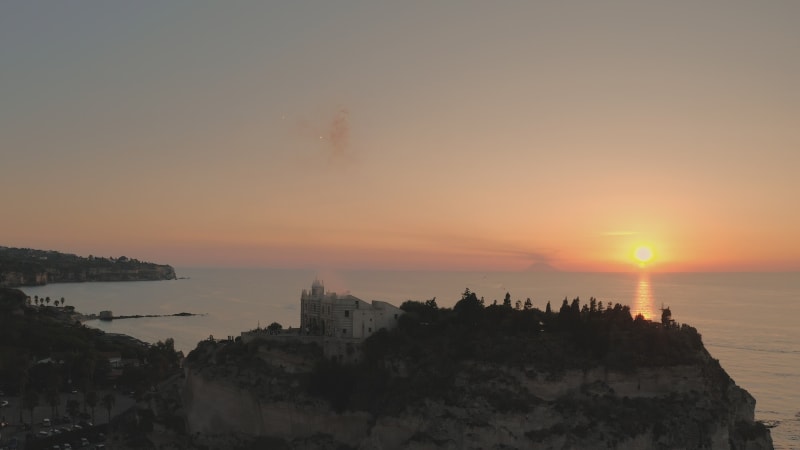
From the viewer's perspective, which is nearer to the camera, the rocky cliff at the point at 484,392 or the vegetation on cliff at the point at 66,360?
the rocky cliff at the point at 484,392

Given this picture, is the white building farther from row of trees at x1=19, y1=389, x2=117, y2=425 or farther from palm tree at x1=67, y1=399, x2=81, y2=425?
palm tree at x1=67, y1=399, x2=81, y2=425

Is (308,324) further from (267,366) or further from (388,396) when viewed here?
Answer: (388,396)

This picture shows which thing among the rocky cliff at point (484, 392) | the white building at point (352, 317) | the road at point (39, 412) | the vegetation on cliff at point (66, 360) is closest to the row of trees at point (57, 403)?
the vegetation on cliff at point (66, 360)

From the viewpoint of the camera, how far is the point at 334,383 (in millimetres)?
42969

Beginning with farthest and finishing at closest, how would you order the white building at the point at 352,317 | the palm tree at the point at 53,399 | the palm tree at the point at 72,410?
the palm tree at the point at 72,410, the palm tree at the point at 53,399, the white building at the point at 352,317

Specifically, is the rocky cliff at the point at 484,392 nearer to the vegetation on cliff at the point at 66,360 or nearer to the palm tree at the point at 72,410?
the palm tree at the point at 72,410

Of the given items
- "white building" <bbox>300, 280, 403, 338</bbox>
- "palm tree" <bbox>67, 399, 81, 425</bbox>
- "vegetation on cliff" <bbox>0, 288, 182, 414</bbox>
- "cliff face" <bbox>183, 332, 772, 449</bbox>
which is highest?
"white building" <bbox>300, 280, 403, 338</bbox>

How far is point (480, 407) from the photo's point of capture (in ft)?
127

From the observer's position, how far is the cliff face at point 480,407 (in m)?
38.2

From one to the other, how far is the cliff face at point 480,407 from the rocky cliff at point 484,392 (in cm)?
6

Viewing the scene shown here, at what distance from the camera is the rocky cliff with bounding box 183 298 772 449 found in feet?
126

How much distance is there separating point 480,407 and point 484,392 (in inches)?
42.7

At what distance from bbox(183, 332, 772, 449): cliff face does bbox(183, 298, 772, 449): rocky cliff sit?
6cm

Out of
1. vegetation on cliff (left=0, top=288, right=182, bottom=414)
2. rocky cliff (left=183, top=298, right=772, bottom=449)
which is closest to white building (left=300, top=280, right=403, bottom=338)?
rocky cliff (left=183, top=298, right=772, bottom=449)
